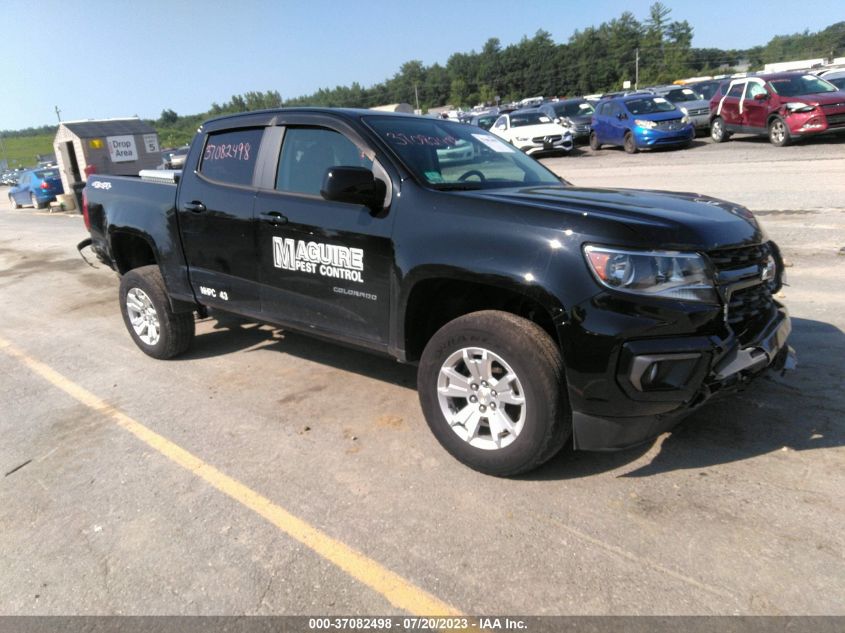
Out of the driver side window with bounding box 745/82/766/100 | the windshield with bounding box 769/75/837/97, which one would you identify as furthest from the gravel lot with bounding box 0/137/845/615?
the driver side window with bounding box 745/82/766/100

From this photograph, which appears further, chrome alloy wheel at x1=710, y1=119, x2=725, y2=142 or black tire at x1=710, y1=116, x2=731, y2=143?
chrome alloy wheel at x1=710, y1=119, x2=725, y2=142

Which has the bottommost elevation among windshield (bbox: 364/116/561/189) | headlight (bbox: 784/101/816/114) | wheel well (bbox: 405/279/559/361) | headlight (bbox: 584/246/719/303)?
wheel well (bbox: 405/279/559/361)

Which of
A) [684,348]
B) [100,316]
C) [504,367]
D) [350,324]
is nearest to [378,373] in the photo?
[350,324]

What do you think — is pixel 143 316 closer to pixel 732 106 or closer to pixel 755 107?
pixel 755 107

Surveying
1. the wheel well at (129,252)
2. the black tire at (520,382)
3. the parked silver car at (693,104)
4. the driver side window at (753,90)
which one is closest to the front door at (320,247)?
the black tire at (520,382)

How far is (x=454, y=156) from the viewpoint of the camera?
163 inches

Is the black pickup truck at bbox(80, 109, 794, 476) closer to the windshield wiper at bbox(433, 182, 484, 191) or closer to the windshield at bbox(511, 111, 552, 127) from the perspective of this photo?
the windshield wiper at bbox(433, 182, 484, 191)

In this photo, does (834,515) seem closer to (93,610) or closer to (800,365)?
(800,365)

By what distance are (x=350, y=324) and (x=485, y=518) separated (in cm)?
147

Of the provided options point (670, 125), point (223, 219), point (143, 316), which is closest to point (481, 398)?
point (223, 219)

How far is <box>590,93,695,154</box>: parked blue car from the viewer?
63.0ft

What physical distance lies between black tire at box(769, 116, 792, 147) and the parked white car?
243 inches

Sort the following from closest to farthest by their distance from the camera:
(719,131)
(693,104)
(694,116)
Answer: (719,131)
(694,116)
(693,104)

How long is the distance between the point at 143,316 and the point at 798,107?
16865 mm
